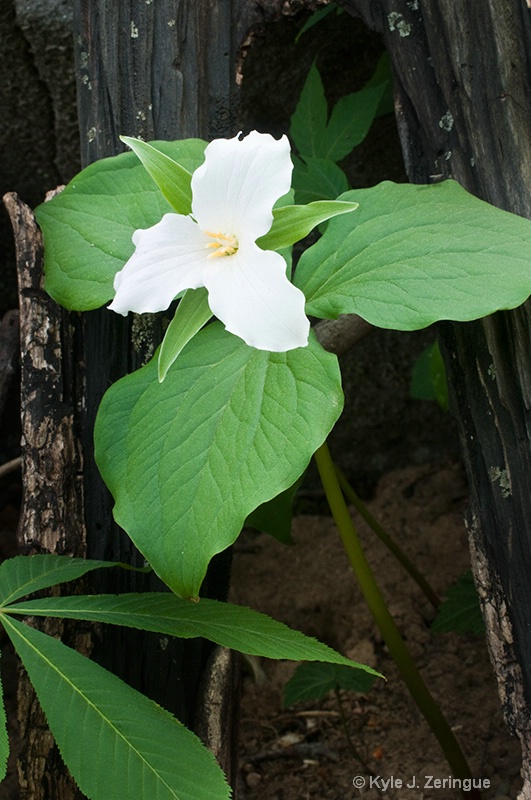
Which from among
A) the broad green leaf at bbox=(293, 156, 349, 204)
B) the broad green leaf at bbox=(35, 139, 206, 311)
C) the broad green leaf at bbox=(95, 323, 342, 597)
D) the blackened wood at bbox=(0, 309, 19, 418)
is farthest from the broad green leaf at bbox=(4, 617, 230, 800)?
the broad green leaf at bbox=(293, 156, 349, 204)

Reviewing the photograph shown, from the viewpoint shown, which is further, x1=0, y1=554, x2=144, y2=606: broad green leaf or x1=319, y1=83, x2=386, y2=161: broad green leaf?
x1=319, y1=83, x2=386, y2=161: broad green leaf

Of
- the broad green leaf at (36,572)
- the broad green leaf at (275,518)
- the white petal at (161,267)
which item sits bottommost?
the broad green leaf at (36,572)

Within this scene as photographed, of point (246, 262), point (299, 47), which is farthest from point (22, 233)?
point (299, 47)

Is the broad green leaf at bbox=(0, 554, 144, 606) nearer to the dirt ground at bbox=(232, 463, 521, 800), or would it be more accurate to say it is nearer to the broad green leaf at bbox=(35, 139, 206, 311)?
the broad green leaf at bbox=(35, 139, 206, 311)

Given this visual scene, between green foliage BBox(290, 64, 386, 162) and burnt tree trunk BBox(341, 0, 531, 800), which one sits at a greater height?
green foliage BBox(290, 64, 386, 162)

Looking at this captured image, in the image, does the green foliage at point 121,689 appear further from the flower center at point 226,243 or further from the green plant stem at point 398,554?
the green plant stem at point 398,554

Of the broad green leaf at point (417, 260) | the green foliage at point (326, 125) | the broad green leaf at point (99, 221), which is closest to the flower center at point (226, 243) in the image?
the broad green leaf at point (417, 260)

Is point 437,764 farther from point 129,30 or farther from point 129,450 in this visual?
point 129,30
